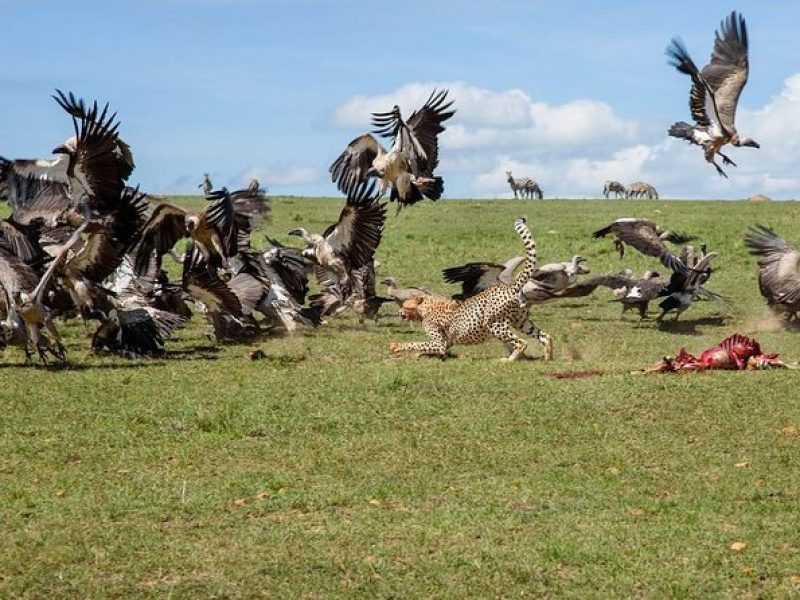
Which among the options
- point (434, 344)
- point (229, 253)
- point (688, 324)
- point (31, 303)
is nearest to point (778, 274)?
point (688, 324)

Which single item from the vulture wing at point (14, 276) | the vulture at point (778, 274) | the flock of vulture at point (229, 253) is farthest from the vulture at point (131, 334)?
the vulture at point (778, 274)

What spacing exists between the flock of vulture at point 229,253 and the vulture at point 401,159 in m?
0.02

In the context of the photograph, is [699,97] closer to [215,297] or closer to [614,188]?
[215,297]

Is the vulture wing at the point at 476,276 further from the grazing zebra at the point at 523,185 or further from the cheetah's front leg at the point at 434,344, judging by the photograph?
the grazing zebra at the point at 523,185

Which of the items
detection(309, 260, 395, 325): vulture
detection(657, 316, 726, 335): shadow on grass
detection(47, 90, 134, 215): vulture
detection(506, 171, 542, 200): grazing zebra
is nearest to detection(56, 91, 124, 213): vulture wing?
detection(47, 90, 134, 215): vulture

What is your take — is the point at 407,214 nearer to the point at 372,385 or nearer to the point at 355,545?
the point at 372,385

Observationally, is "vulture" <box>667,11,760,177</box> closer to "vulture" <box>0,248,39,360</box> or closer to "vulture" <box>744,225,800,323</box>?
"vulture" <box>744,225,800,323</box>

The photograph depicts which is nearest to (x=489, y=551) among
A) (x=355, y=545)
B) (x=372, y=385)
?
(x=355, y=545)

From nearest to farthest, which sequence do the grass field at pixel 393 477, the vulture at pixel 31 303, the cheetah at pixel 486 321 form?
the grass field at pixel 393 477 → the vulture at pixel 31 303 → the cheetah at pixel 486 321

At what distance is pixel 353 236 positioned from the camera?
17312 millimetres

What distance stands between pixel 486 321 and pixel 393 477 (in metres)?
5.11

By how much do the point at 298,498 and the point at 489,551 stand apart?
1620 mm

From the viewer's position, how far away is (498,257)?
83.7ft

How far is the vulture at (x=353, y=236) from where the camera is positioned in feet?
55.2
